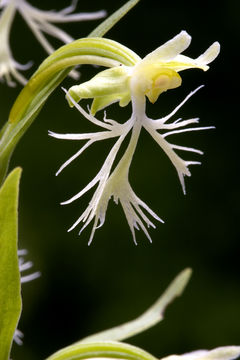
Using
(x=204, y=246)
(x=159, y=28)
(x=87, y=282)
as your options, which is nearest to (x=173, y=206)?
(x=204, y=246)

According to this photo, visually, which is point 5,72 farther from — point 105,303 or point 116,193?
point 105,303

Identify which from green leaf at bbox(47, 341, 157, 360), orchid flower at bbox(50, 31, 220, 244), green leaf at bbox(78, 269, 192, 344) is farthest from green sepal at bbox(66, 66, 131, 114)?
green leaf at bbox(78, 269, 192, 344)

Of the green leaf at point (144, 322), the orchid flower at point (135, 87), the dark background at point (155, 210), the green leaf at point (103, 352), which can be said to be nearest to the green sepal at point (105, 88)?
the orchid flower at point (135, 87)

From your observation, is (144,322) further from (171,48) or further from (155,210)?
(155,210)

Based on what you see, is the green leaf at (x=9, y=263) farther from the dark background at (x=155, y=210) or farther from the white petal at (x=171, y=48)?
the dark background at (x=155, y=210)

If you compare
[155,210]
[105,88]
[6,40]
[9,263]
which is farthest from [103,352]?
[155,210]
